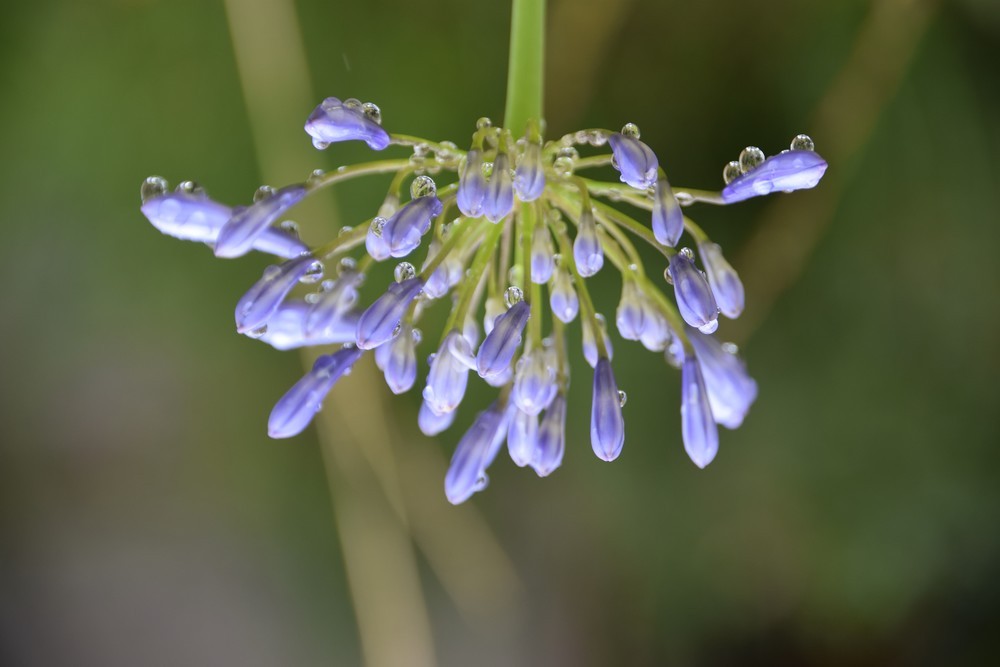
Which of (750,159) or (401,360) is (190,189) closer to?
(401,360)

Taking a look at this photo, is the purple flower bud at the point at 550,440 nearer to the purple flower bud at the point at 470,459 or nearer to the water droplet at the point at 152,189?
the purple flower bud at the point at 470,459

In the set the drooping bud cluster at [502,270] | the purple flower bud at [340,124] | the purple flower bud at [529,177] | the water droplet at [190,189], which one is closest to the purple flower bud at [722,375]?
the drooping bud cluster at [502,270]

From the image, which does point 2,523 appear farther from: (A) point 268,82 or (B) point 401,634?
(A) point 268,82

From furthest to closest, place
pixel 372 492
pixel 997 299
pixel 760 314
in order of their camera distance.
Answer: pixel 372 492, pixel 760 314, pixel 997 299

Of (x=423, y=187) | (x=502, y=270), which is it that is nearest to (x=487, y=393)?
(x=502, y=270)

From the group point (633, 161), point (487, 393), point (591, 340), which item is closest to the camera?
point (633, 161)

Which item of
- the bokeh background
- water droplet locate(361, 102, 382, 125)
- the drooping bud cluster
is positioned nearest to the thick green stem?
the drooping bud cluster

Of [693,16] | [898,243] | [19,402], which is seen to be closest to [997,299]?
[898,243]
